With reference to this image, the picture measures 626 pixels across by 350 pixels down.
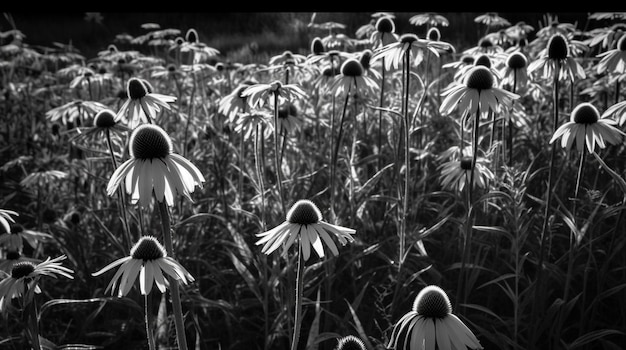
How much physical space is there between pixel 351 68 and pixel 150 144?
5.34 ft

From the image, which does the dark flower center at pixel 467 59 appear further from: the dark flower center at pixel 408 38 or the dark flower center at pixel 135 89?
the dark flower center at pixel 135 89

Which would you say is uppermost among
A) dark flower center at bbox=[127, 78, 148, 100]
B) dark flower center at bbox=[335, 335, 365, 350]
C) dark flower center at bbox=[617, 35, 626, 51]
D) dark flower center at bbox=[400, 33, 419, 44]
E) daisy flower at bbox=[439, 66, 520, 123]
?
dark flower center at bbox=[400, 33, 419, 44]

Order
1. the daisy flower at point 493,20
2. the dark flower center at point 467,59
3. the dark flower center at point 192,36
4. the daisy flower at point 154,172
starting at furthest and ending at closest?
1. the daisy flower at point 493,20
2. the dark flower center at point 192,36
3. the dark flower center at point 467,59
4. the daisy flower at point 154,172

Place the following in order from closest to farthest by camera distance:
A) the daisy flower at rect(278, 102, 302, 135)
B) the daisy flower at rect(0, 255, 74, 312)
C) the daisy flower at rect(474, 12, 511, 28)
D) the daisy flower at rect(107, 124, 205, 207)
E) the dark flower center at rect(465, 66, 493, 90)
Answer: the daisy flower at rect(107, 124, 205, 207), the daisy flower at rect(0, 255, 74, 312), the dark flower center at rect(465, 66, 493, 90), the daisy flower at rect(278, 102, 302, 135), the daisy flower at rect(474, 12, 511, 28)

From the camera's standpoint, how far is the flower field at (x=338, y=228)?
64.6 inches

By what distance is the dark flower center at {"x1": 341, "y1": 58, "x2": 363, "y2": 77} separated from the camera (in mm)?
2959

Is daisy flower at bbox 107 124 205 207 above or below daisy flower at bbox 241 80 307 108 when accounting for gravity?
below

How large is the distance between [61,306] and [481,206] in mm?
2198

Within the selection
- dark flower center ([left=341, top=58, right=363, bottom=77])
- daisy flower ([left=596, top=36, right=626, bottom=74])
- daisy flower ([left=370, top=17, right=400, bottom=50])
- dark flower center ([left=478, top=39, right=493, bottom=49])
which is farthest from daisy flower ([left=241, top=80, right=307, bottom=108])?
dark flower center ([left=478, top=39, right=493, bottom=49])

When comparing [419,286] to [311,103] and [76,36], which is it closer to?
[311,103]

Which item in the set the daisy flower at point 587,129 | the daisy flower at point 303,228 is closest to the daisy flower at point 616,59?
the daisy flower at point 587,129

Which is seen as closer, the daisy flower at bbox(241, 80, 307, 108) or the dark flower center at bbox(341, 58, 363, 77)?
the daisy flower at bbox(241, 80, 307, 108)

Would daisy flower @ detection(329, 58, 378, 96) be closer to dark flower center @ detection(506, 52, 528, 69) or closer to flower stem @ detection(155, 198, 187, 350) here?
dark flower center @ detection(506, 52, 528, 69)

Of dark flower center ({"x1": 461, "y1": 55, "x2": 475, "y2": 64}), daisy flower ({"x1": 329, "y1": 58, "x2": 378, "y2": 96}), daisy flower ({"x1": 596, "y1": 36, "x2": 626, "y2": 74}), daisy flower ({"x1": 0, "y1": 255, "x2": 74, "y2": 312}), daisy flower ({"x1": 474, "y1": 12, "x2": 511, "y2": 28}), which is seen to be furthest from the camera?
daisy flower ({"x1": 474, "y1": 12, "x2": 511, "y2": 28})
